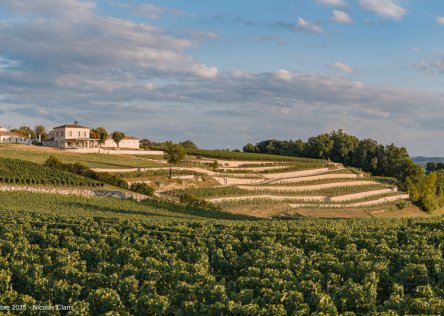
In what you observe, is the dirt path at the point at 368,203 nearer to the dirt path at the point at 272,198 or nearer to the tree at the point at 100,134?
the dirt path at the point at 272,198

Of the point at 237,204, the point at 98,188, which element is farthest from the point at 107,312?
the point at 237,204

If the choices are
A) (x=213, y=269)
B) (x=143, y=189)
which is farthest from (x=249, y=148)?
(x=213, y=269)

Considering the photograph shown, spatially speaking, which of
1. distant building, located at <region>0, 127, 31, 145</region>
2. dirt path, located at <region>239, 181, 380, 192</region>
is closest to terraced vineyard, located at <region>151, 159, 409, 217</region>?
dirt path, located at <region>239, 181, 380, 192</region>

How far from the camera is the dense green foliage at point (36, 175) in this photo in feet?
181

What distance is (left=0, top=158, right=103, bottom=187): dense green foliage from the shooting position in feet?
181

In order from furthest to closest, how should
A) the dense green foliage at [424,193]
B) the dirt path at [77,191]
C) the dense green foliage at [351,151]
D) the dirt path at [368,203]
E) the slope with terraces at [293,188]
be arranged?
the dense green foliage at [351,151] → the dense green foliage at [424,193] → the dirt path at [368,203] → the slope with terraces at [293,188] → the dirt path at [77,191]

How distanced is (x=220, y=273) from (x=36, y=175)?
44.0 m

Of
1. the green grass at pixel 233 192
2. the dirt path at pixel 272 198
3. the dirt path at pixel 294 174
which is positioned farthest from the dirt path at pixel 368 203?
the dirt path at pixel 294 174

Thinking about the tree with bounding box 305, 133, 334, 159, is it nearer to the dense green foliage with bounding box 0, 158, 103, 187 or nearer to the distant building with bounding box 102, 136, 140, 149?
the distant building with bounding box 102, 136, 140, 149

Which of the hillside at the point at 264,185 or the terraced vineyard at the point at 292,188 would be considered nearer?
the hillside at the point at 264,185

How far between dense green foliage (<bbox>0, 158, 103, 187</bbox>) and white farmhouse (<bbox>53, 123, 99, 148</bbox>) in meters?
45.2

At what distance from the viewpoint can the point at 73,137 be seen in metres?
109

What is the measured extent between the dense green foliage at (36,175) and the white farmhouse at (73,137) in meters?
45.2

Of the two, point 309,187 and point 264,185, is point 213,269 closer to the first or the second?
point 264,185
